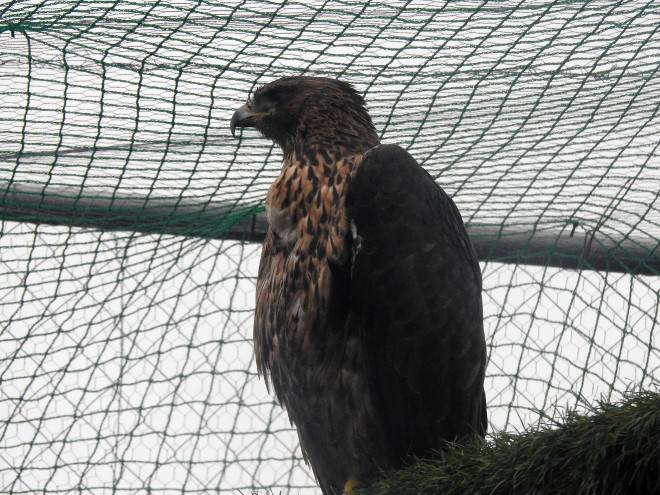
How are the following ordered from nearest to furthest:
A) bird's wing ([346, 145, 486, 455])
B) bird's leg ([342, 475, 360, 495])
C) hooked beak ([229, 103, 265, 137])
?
bird's wing ([346, 145, 486, 455]), bird's leg ([342, 475, 360, 495]), hooked beak ([229, 103, 265, 137])

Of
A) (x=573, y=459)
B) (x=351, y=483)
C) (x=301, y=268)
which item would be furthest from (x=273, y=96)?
(x=573, y=459)

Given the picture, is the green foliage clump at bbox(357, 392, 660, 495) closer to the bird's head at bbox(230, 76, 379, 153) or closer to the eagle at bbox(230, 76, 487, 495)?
the eagle at bbox(230, 76, 487, 495)

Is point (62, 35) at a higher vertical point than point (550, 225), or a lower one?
higher

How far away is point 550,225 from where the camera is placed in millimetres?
5578

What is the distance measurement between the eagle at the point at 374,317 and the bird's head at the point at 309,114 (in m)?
0.34

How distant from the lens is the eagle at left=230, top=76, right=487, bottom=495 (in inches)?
133

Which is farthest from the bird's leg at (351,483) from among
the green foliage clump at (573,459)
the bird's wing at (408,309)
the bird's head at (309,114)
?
the bird's head at (309,114)

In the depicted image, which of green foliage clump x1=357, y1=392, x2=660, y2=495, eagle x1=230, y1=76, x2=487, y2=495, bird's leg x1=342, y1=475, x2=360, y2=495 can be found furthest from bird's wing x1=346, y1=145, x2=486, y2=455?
green foliage clump x1=357, y1=392, x2=660, y2=495

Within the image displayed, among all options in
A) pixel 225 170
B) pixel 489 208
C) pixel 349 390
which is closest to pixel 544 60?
pixel 489 208

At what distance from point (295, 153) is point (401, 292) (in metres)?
0.95

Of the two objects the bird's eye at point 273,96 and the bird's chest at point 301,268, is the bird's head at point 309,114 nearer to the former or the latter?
the bird's eye at point 273,96

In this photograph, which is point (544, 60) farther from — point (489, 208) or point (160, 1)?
point (160, 1)

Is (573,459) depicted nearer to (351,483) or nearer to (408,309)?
(408,309)

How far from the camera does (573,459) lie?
7.32ft
